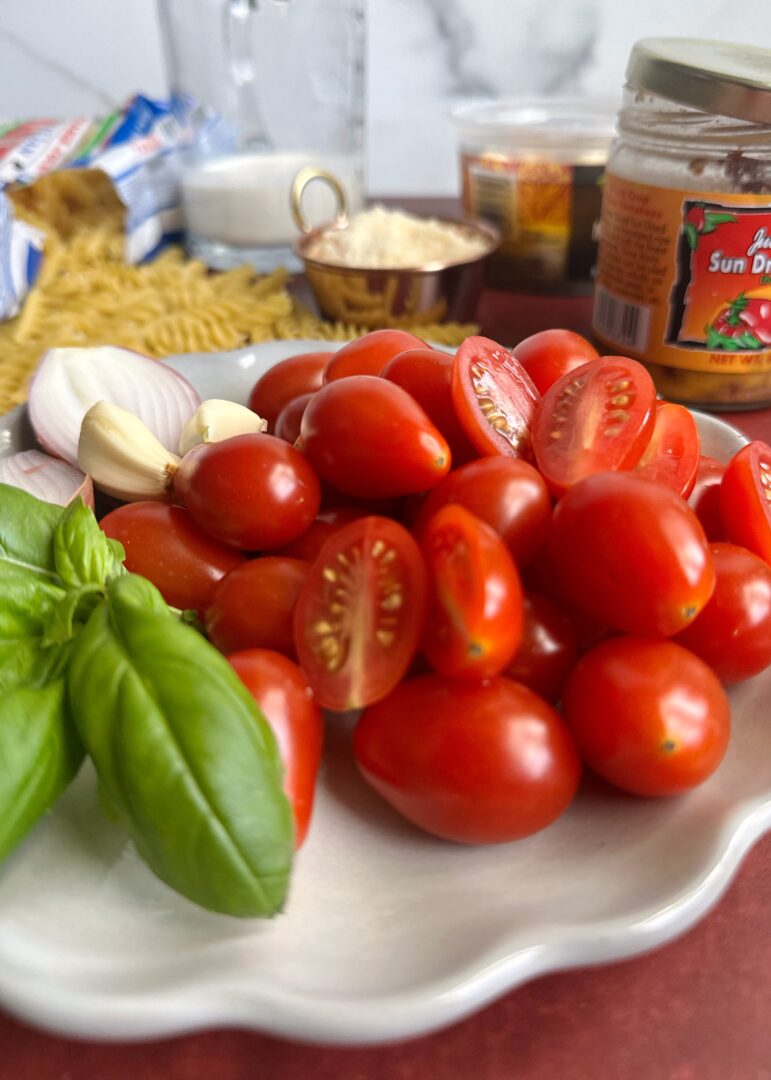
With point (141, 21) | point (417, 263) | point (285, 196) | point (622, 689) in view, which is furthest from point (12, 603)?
point (141, 21)

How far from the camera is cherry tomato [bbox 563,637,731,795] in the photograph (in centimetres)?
54

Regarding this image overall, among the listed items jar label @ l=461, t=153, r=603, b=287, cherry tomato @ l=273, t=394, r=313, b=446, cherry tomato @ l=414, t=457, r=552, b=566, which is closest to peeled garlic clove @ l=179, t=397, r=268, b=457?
cherry tomato @ l=273, t=394, r=313, b=446

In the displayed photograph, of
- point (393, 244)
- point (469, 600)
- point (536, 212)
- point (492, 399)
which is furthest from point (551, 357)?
point (536, 212)

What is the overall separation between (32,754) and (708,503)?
528 millimetres

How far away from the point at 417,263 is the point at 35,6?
1325 millimetres

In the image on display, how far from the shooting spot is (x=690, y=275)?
1.08 meters

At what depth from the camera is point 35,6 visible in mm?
2041

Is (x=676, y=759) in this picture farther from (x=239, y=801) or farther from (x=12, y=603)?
(x=12, y=603)

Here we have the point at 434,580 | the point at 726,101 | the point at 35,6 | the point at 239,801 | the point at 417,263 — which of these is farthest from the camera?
the point at 35,6

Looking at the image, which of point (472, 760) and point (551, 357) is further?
point (551, 357)

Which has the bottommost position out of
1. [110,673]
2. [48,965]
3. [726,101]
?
[48,965]

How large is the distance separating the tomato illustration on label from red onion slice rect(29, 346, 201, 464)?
0.58 metres

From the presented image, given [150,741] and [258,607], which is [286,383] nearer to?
[258,607]

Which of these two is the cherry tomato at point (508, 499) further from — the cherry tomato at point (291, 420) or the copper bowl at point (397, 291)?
the copper bowl at point (397, 291)
